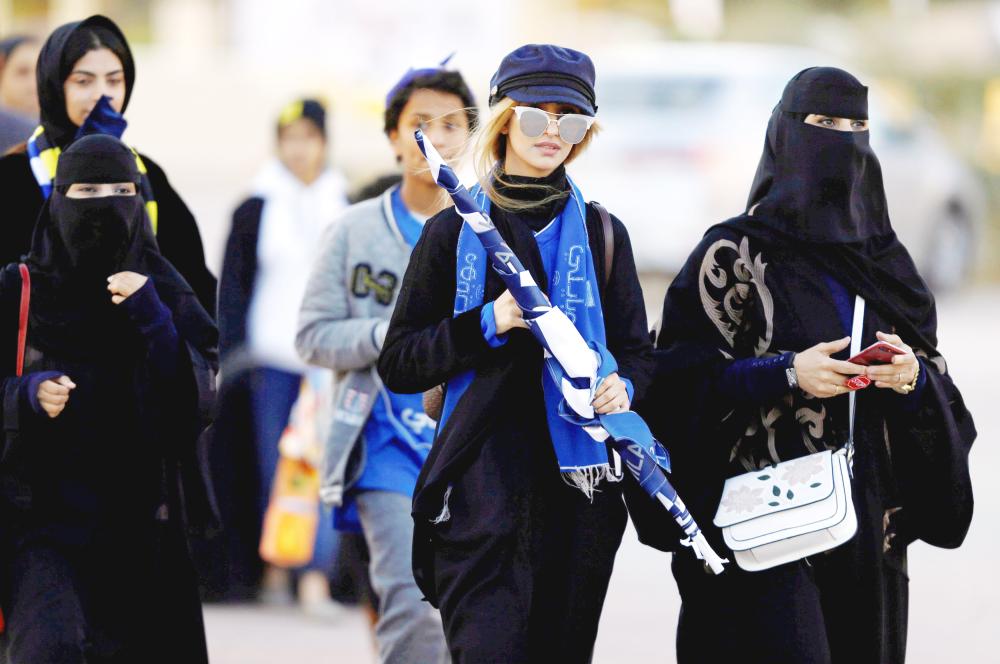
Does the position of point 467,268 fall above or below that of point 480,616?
above

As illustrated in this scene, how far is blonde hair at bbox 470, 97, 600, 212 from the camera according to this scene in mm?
4430

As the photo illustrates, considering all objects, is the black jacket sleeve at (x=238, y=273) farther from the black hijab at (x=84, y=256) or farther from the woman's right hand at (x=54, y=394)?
the woman's right hand at (x=54, y=394)

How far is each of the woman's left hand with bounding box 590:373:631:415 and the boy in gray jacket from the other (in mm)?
1392

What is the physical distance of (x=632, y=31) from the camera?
88.5 ft


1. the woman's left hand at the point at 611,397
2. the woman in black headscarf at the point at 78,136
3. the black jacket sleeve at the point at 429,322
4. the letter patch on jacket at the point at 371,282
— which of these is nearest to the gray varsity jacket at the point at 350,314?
the letter patch on jacket at the point at 371,282

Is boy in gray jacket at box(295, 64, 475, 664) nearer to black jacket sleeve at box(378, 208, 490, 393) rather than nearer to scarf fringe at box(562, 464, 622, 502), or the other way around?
black jacket sleeve at box(378, 208, 490, 393)

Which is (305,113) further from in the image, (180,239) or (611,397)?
(611,397)

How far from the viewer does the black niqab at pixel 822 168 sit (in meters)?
4.69

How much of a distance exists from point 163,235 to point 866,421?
1865mm

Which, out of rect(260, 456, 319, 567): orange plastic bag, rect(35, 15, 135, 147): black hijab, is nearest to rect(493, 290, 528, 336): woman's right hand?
rect(35, 15, 135, 147): black hijab

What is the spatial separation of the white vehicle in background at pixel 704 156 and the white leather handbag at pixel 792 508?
9767mm

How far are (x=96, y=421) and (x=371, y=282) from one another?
1190 mm

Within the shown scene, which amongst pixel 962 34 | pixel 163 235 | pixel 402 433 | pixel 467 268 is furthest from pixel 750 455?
pixel 962 34

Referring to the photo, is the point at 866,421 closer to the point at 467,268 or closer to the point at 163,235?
the point at 467,268
